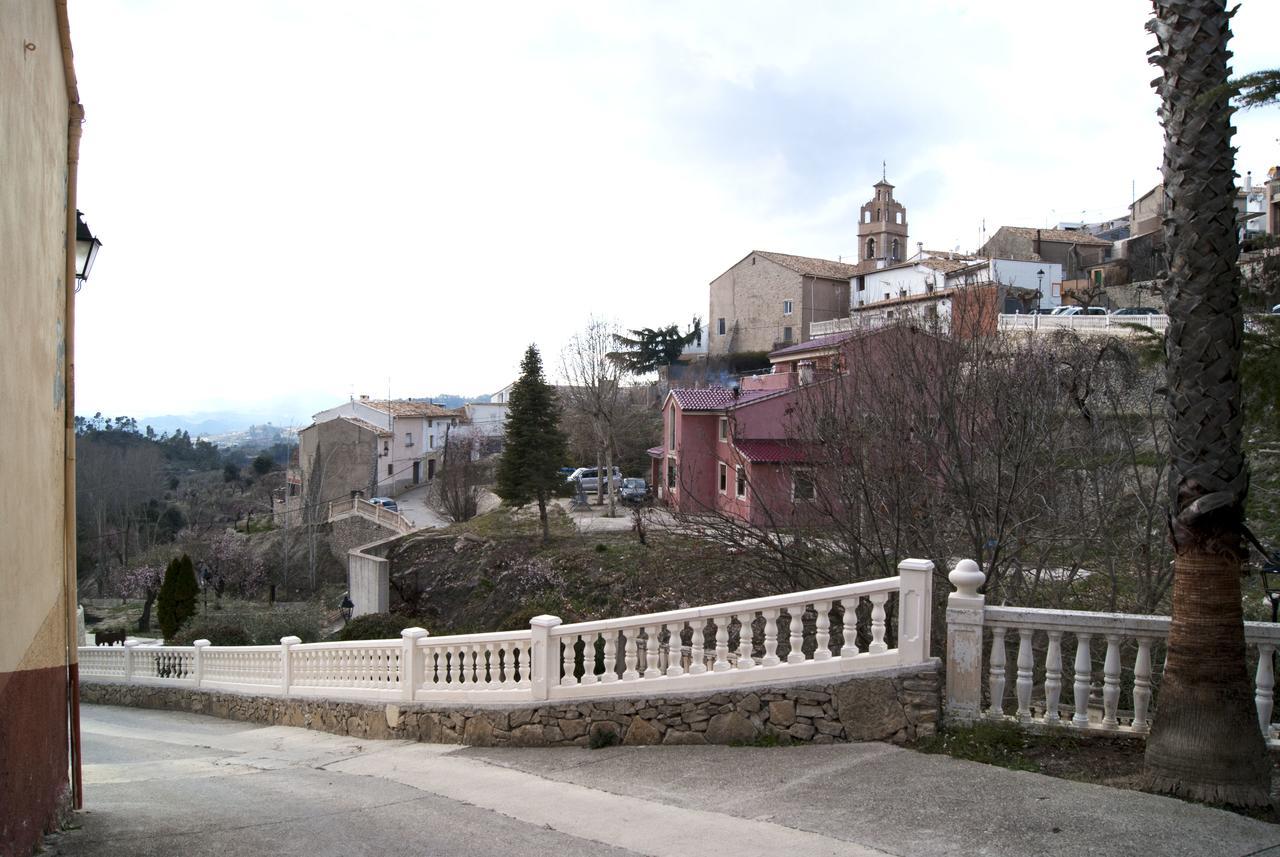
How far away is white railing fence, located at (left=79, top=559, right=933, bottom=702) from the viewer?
7.00 m

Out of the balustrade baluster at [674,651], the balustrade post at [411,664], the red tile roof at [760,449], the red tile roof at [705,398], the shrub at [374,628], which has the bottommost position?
the shrub at [374,628]

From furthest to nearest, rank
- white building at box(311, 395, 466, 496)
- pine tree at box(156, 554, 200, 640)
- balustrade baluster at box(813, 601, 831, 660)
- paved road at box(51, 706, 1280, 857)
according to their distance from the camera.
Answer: white building at box(311, 395, 466, 496) → pine tree at box(156, 554, 200, 640) → balustrade baluster at box(813, 601, 831, 660) → paved road at box(51, 706, 1280, 857)

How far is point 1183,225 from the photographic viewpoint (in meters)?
5.53

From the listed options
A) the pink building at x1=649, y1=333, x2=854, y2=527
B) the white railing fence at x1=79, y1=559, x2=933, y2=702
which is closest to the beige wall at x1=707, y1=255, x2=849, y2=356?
the pink building at x1=649, y1=333, x2=854, y2=527

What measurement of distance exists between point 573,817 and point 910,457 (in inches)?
331

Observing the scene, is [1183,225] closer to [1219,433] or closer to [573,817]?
[1219,433]

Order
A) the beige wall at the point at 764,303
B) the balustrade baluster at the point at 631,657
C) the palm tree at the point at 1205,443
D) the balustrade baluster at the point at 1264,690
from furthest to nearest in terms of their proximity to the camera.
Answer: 1. the beige wall at the point at 764,303
2. the balustrade baluster at the point at 631,657
3. the balustrade baluster at the point at 1264,690
4. the palm tree at the point at 1205,443

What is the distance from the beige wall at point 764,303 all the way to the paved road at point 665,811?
60.7m

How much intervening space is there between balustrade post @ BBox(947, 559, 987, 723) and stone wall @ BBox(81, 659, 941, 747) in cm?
13

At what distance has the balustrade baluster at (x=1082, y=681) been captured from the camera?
21.0 ft

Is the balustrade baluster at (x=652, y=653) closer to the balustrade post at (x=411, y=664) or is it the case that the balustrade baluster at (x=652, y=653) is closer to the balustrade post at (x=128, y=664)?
the balustrade post at (x=411, y=664)

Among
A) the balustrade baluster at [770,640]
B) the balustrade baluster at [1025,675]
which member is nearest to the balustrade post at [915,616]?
the balustrade baluster at [1025,675]

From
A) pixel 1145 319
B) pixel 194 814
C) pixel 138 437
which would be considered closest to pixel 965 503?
pixel 194 814

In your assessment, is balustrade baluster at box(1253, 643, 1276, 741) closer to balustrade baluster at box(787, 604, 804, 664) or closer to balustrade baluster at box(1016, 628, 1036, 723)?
balustrade baluster at box(1016, 628, 1036, 723)
